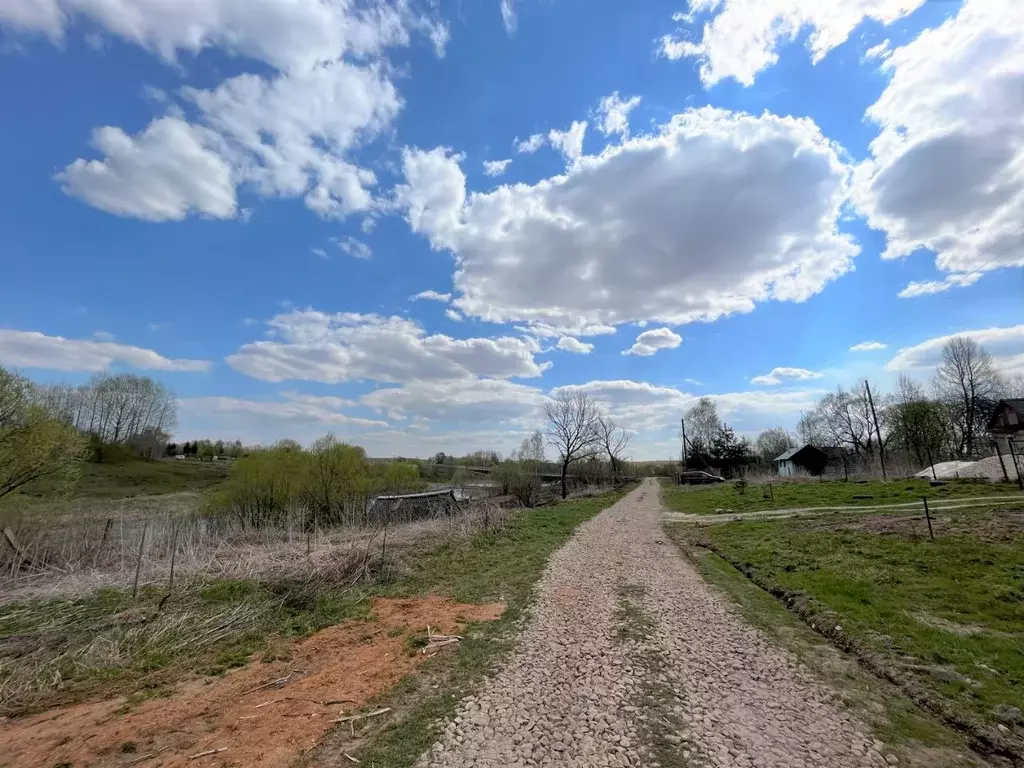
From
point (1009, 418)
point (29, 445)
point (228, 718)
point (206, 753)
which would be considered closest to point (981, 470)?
point (1009, 418)

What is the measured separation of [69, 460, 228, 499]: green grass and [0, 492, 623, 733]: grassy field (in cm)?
3704

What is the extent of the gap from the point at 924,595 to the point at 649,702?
268 inches

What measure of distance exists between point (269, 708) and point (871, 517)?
67.8 ft

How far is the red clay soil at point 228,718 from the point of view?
4.70 metres

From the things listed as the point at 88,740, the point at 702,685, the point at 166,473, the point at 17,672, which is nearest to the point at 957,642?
the point at 702,685

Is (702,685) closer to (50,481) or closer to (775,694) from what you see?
(775,694)

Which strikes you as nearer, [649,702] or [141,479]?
[649,702]

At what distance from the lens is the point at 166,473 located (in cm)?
6153

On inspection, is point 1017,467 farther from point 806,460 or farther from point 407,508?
point 806,460

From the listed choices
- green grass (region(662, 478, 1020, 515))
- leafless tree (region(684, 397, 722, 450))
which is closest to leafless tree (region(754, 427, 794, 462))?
leafless tree (region(684, 397, 722, 450))

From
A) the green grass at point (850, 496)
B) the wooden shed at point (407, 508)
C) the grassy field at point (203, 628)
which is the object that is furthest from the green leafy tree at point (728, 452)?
the grassy field at point (203, 628)

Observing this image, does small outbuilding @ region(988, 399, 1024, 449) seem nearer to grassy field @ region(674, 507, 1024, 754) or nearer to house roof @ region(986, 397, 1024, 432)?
house roof @ region(986, 397, 1024, 432)

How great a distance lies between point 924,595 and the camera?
8766 mm

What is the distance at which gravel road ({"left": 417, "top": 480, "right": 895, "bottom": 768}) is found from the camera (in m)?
4.41
